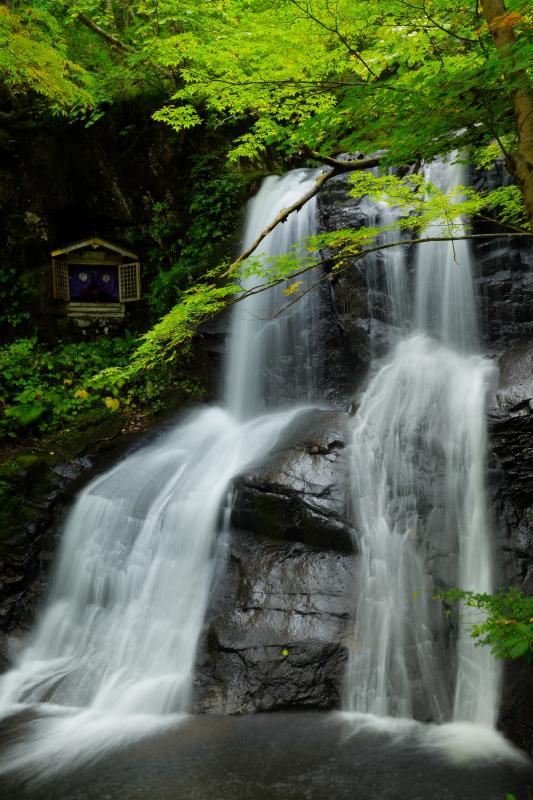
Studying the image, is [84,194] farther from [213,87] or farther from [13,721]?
[13,721]

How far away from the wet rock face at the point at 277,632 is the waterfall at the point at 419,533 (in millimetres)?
239

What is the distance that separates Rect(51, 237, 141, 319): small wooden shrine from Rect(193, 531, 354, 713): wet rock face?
9.10 meters

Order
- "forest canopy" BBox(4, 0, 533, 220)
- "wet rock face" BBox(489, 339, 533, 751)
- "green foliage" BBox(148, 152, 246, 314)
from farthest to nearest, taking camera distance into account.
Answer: "green foliage" BBox(148, 152, 246, 314)
"wet rock face" BBox(489, 339, 533, 751)
"forest canopy" BBox(4, 0, 533, 220)

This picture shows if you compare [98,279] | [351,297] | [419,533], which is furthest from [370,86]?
[98,279]

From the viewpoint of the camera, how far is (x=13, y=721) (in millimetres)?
5613

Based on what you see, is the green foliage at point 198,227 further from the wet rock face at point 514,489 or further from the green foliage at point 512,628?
the green foliage at point 512,628

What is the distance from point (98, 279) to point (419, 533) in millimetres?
10850

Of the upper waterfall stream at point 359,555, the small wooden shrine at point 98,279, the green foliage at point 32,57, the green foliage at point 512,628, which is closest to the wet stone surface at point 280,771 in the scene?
the upper waterfall stream at point 359,555

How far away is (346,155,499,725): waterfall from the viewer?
5402 mm

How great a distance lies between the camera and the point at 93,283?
45.9 ft

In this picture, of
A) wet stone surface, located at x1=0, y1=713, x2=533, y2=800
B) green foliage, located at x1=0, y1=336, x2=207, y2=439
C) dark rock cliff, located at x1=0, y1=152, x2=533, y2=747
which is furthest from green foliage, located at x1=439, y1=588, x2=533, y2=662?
green foliage, located at x1=0, y1=336, x2=207, y2=439

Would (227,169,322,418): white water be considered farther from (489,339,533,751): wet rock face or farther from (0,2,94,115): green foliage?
(0,2,94,115): green foliage

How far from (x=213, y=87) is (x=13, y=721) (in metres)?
6.63

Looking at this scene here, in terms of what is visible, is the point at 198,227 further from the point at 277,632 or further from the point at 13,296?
the point at 277,632
